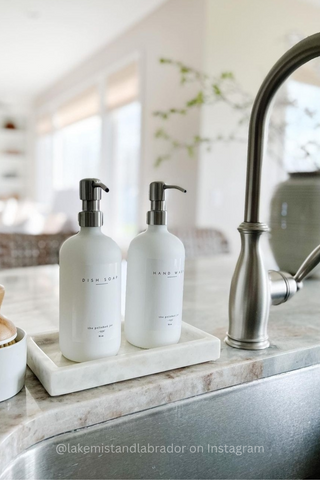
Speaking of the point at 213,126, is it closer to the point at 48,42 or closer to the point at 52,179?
the point at 48,42

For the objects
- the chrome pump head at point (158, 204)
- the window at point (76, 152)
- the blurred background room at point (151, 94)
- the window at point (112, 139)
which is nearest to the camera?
the chrome pump head at point (158, 204)

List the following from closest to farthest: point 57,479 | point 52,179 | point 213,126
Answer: point 57,479 → point 213,126 → point 52,179

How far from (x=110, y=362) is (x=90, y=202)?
17 centimetres

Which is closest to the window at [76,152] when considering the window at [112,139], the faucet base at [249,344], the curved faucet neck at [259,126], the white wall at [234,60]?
the window at [112,139]

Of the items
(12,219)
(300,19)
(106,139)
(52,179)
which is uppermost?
(300,19)

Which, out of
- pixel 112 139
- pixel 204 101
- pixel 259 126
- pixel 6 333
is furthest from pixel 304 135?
pixel 112 139

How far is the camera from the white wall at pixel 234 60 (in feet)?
10.4

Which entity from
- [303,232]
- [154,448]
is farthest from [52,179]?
[154,448]

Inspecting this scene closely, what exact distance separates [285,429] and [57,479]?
306 mm

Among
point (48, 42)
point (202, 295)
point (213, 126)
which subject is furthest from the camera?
point (48, 42)

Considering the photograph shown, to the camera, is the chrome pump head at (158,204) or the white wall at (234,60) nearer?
the chrome pump head at (158,204)

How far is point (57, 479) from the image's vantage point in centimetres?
41

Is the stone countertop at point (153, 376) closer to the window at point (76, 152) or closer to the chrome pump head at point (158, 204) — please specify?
the chrome pump head at point (158, 204)

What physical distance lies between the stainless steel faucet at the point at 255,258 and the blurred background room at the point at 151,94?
1152mm
